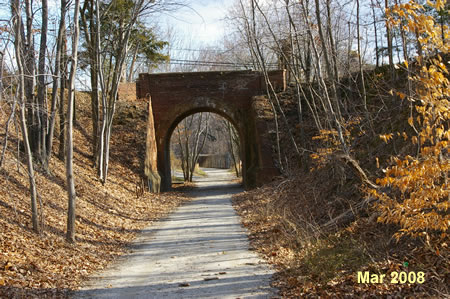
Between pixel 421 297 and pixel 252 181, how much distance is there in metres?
16.5

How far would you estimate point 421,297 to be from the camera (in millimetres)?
4953

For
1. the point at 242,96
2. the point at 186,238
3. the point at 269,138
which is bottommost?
the point at 186,238

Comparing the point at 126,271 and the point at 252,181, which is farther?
the point at 252,181

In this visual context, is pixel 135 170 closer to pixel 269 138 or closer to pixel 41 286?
pixel 269 138

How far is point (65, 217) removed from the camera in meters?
10.3

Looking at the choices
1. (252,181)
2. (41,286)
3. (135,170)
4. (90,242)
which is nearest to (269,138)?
(252,181)

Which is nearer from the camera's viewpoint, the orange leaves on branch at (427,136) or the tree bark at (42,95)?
the orange leaves on branch at (427,136)

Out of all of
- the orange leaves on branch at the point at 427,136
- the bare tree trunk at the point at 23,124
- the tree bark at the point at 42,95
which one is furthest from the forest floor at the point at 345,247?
the tree bark at the point at 42,95

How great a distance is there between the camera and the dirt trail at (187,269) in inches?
234

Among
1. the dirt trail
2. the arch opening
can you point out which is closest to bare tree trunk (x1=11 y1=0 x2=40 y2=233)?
the dirt trail

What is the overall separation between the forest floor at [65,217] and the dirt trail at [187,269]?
0.47m

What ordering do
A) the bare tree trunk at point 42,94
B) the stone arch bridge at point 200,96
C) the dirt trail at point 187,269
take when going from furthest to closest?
1. the stone arch bridge at point 200,96
2. the bare tree trunk at point 42,94
3. the dirt trail at point 187,269

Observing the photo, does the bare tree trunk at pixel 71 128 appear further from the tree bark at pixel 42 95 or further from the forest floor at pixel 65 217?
the tree bark at pixel 42 95

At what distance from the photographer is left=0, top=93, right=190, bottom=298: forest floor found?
6.44 m
